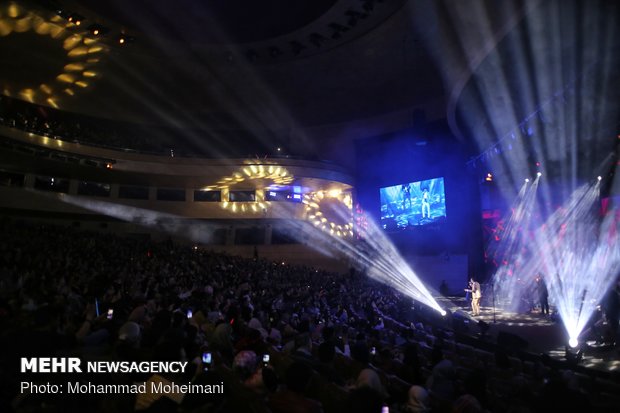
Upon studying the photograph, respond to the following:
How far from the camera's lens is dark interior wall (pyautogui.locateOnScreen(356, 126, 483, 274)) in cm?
2295

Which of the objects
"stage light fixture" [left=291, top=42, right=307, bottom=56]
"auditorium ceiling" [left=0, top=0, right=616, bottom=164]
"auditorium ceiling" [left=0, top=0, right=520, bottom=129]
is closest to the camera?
"auditorium ceiling" [left=0, top=0, right=616, bottom=164]

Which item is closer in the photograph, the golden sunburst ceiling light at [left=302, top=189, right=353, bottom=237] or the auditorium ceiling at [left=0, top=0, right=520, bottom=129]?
the auditorium ceiling at [left=0, top=0, right=520, bottom=129]

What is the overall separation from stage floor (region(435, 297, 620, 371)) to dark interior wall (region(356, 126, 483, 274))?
25.2 feet

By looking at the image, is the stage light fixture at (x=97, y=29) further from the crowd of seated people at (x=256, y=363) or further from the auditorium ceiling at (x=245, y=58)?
the crowd of seated people at (x=256, y=363)

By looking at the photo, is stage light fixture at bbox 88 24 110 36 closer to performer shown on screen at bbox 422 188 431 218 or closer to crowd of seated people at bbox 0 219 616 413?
crowd of seated people at bbox 0 219 616 413

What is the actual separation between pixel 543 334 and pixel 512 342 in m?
3.40

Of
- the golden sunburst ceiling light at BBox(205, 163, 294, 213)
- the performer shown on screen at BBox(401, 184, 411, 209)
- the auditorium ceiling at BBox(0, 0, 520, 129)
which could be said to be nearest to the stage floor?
the auditorium ceiling at BBox(0, 0, 520, 129)

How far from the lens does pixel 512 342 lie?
25.5 ft

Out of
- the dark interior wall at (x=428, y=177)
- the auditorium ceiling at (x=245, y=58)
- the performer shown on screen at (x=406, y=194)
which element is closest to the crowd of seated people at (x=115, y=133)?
the auditorium ceiling at (x=245, y=58)

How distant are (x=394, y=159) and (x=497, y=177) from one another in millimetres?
9046

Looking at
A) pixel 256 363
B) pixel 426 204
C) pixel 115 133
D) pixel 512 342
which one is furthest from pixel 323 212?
pixel 256 363

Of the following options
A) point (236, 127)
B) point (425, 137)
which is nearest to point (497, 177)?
point (425, 137)

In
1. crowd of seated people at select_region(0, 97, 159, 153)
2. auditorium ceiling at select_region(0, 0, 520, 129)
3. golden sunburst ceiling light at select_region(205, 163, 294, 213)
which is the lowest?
golden sunburst ceiling light at select_region(205, 163, 294, 213)

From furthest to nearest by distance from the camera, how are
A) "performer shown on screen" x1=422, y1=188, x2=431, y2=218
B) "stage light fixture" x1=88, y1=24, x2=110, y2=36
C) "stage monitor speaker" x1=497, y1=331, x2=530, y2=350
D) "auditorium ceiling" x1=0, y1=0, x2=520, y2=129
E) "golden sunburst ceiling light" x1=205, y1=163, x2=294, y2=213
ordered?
"golden sunburst ceiling light" x1=205, y1=163, x2=294, y2=213
"performer shown on screen" x1=422, y1=188, x2=431, y2=218
"stage light fixture" x1=88, y1=24, x2=110, y2=36
"auditorium ceiling" x1=0, y1=0, x2=520, y2=129
"stage monitor speaker" x1=497, y1=331, x2=530, y2=350
